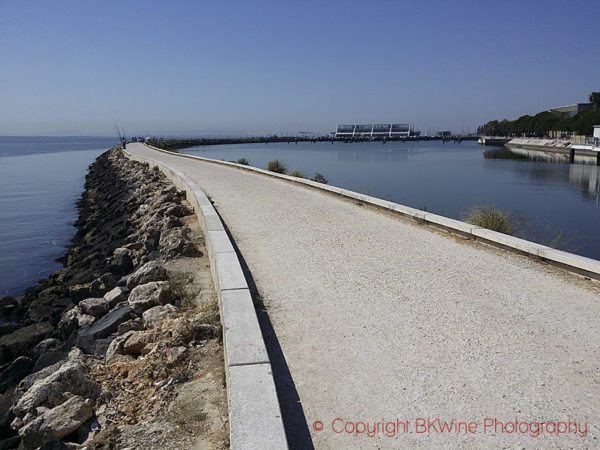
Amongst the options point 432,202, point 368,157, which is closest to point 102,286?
point 432,202

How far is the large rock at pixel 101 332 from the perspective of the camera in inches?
205

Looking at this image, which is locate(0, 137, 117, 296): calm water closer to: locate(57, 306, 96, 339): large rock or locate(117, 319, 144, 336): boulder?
locate(57, 306, 96, 339): large rock

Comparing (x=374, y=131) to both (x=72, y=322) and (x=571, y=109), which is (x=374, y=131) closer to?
(x=571, y=109)

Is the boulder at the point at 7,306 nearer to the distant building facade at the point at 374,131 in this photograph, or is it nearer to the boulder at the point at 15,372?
the boulder at the point at 15,372

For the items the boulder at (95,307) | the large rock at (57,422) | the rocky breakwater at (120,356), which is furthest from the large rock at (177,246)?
the large rock at (57,422)

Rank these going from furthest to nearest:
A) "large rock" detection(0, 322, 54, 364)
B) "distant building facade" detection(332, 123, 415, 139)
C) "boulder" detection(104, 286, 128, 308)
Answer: "distant building facade" detection(332, 123, 415, 139) → "boulder" detection(104, 286, 128, 308) → "large rock" detection(0, 322, 54, 364)

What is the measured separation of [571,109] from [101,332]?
4350 inches

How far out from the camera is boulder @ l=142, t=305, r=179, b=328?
5125mm

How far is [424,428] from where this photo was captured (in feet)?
9.85

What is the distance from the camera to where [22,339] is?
681cm

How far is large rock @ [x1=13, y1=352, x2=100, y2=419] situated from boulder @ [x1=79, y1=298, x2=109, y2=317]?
258 centimetres

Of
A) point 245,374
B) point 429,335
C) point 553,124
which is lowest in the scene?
point 429,335

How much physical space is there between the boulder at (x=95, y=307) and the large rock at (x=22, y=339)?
26.7 inches

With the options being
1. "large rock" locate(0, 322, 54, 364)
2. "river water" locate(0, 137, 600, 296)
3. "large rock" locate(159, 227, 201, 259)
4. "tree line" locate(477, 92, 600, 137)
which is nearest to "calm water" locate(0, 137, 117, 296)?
"river water" locate(0, 137, 600, 296)
